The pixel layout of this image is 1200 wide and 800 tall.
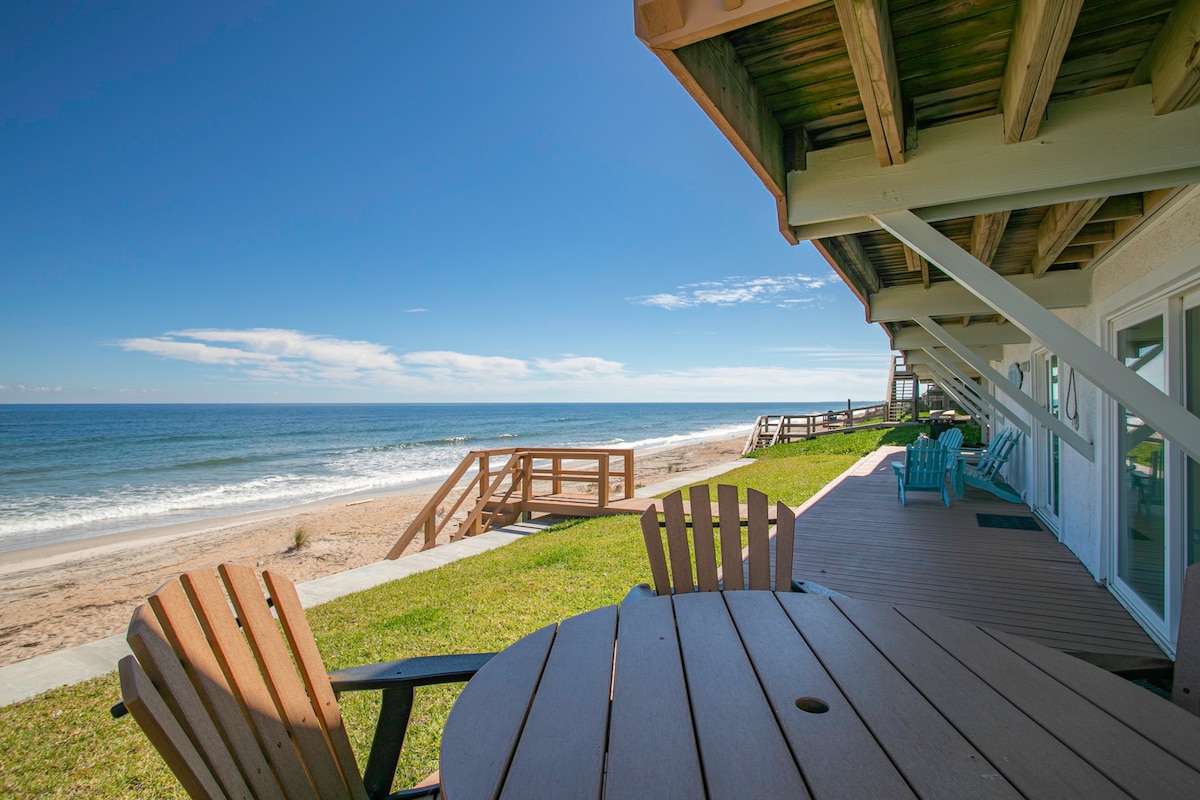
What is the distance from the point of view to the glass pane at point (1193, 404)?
2.44 metres

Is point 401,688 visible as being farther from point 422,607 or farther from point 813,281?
point 813,281

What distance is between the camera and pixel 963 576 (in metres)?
4.06

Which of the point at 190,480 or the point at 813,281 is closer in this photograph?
the point at 190,480

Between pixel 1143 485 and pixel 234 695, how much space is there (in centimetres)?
435

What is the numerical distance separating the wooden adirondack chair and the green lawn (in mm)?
4389

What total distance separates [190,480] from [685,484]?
19.8 meters

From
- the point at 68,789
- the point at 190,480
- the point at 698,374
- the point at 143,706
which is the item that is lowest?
the point at 190,480

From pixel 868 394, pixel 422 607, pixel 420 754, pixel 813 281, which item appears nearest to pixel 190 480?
pixel 422 607

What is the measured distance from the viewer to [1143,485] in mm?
3143

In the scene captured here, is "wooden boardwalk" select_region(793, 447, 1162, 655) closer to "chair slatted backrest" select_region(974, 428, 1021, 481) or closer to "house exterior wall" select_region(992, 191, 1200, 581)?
"house exterior wall" select_region(992, 191, 1200, 581)

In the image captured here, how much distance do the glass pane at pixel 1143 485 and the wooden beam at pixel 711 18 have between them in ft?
9.02

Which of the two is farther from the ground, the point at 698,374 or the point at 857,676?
the point at 698,374

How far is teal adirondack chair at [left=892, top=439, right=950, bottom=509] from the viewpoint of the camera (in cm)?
657

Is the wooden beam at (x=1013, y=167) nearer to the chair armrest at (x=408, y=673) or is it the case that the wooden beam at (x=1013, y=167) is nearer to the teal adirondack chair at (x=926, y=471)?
the chair armrest at (x=408, y=673)
